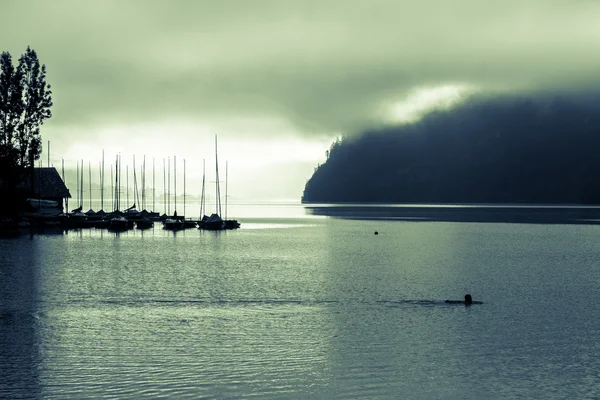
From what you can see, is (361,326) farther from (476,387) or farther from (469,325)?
(476,387)

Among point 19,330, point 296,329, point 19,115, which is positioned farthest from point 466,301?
point 19,115

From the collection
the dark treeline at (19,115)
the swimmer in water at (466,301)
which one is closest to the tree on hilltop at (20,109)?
the dark treeline at (19,115)

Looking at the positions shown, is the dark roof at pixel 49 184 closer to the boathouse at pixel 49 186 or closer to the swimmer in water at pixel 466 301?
the boathouse at pixel 49 186

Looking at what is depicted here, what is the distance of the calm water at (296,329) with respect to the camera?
65.8ft

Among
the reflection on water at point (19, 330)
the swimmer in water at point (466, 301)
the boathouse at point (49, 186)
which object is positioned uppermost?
the boathouse at point (49, 186)

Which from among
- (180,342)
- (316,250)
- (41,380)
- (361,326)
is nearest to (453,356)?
(361,326)

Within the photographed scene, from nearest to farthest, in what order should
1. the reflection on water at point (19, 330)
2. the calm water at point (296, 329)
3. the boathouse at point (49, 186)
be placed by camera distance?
the reflection on water at point (19, 330) < the calm water at point (296, 329) < the boathouse at point (49, 186)

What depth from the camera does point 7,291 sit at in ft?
131

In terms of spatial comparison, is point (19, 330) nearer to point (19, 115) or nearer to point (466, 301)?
point (466, 301)

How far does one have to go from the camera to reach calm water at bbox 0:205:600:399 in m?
20.1

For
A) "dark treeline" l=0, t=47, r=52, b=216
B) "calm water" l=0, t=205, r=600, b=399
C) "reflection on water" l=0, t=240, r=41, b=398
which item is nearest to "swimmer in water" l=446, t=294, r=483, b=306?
"calm water" l=0, t=205, r=600, b=399

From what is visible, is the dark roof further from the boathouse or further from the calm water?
the calm water

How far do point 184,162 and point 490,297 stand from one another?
121934mm

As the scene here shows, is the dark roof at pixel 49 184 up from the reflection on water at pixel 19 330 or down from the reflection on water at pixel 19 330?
up
